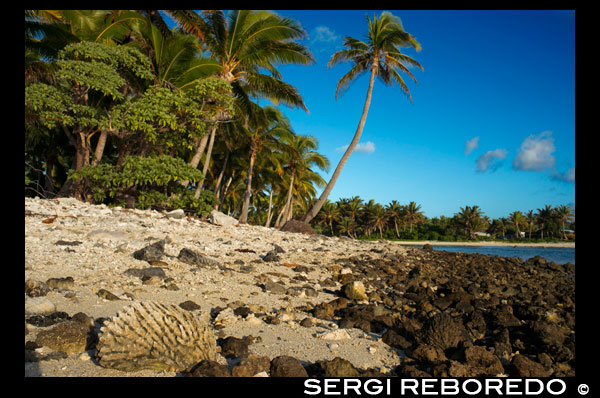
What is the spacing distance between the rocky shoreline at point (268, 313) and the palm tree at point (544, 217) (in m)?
58.4

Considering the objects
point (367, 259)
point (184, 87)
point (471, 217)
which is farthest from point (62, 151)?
point (471, 217)

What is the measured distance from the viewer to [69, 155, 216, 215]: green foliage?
998 centimetres

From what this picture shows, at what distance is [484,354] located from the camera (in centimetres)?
244

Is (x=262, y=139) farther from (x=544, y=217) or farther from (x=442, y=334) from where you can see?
(x=544, y=217)

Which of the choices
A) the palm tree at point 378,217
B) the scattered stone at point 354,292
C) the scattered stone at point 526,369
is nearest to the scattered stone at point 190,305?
the scattered stone at point 354,292

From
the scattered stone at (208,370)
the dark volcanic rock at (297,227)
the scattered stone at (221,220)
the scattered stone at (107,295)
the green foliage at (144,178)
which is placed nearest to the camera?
the scattered stone at (208,370)

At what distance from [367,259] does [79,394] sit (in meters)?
6.41

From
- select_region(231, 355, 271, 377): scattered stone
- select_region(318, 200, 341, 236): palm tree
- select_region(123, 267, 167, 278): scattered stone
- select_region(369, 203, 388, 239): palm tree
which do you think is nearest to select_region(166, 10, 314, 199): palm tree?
select_region(123, 267, 167, 278): scattered stone

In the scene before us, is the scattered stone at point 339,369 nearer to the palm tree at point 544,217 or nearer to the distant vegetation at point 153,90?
the distant vegetation at point 153,90

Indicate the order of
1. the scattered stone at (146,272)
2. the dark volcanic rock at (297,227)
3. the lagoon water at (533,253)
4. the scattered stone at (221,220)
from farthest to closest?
the lagoon water at (533,253) → the dark volcanic rock at (297,227) → the scattered stone at (221,220) → the scattered stone at (146,272)

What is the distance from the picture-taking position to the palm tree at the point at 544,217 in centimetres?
5400

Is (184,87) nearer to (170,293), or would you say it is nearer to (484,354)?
(170,293)

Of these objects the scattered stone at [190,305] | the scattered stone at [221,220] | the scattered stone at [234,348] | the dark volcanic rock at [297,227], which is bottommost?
the scattered stone at [234,348]

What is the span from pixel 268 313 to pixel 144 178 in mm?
7920
